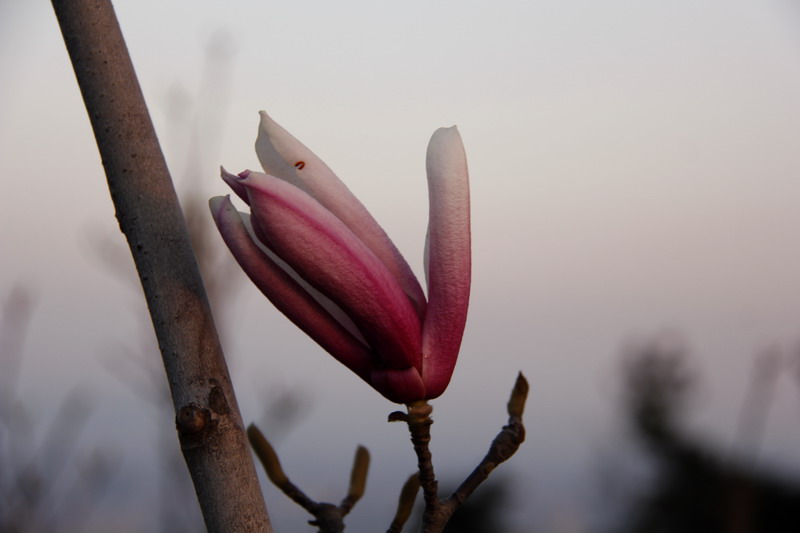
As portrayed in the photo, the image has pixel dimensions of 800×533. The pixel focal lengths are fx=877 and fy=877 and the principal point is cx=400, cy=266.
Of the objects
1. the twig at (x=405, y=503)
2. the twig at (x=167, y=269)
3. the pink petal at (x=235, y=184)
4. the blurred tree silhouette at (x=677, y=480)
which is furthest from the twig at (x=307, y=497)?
the blurred tree silhouette at (x=677, y=480)

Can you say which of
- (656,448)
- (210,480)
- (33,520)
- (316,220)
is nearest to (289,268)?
(316,220)

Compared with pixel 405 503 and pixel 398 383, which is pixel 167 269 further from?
pixel 405 503

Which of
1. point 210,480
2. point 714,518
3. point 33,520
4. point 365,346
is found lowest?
point 714,518

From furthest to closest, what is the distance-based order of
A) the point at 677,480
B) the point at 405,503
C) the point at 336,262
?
the point at 677,480, the point at 405,503, the point at 336,262

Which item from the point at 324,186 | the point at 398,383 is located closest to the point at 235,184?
the point at 324,186

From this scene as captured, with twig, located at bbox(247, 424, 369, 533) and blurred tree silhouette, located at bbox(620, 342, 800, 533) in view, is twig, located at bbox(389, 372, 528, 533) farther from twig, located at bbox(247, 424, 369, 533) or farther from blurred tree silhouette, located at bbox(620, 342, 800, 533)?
blurred tree silhouette, located at bbox(620, 342, 800, 533)

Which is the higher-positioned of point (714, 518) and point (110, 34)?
point (110, 34)

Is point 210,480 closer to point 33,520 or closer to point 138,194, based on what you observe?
point 138,194
